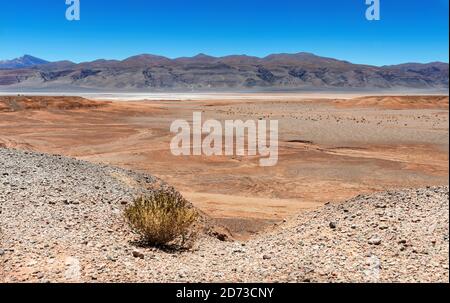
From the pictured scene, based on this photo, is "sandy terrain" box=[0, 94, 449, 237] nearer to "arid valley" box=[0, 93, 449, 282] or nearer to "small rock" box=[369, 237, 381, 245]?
"arid valley" box=[0, 93, 449, 282]

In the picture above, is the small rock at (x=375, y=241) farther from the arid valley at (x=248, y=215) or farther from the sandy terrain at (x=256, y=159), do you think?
the sandy terrain at (x=256, y=159)

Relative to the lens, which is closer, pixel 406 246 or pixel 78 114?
pixel 406 246

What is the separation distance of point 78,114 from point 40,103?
16.4 feet

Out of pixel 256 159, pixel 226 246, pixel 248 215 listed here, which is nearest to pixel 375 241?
pixel 226 246

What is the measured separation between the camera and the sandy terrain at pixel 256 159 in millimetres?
15172

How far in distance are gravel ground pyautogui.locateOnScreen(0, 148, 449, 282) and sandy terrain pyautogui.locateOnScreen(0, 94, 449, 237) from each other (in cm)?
347

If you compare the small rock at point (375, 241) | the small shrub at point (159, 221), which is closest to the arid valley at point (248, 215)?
the small rock at point (375, 241)

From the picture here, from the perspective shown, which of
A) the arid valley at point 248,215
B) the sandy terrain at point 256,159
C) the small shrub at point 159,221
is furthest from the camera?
the sandy terrain at point 256,159

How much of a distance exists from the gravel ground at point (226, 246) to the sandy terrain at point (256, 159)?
3.47 metres

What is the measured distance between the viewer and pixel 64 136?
31.3 m

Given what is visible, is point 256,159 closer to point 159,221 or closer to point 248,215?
point 248,215

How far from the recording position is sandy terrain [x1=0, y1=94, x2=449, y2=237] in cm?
1517
